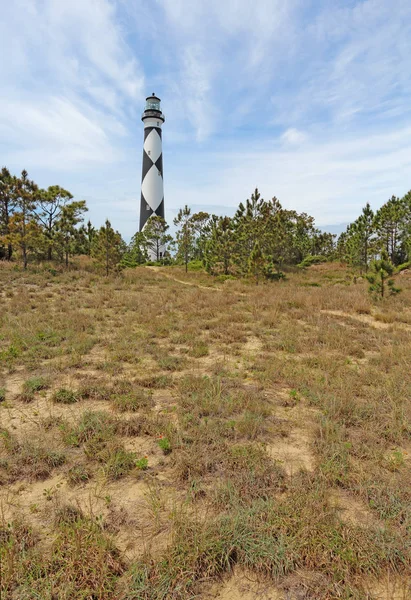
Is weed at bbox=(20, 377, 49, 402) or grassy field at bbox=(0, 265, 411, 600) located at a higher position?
weed at bbox=(20, 377, 49, 402)

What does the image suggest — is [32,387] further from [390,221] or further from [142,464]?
[390,221]

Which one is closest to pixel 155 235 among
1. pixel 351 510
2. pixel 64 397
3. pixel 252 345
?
pixel 252 345

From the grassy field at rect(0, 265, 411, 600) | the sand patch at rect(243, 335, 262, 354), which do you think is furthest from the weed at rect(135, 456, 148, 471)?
the sand patch at rect(243, 335, 262, 354)

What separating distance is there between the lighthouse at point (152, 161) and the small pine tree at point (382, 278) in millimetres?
37808

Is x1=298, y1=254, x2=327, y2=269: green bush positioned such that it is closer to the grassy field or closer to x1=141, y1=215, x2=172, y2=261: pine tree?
x1=141, y1=215, x2=172, y2=261: pine tree

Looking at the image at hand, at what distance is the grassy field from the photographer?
112 inches

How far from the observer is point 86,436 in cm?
488

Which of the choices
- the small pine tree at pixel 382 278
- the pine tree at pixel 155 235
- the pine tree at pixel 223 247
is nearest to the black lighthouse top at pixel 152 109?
the pine tree at pixel 155 235

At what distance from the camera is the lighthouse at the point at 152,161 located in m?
47.4

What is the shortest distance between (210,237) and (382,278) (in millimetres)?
26784

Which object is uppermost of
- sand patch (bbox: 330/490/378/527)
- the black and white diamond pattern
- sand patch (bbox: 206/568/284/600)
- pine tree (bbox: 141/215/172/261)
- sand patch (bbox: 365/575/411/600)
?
the black and white diamond pattern

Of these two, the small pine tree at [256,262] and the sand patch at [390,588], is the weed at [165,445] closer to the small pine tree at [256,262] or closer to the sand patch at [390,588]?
the sand patch at [390,588]

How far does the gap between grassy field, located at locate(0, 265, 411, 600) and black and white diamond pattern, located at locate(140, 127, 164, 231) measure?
4196 centimetres

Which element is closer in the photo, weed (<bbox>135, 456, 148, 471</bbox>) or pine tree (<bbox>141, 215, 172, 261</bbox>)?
weed (<bbox>135, 456, 148, 471</bbox>)
